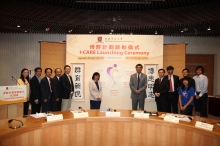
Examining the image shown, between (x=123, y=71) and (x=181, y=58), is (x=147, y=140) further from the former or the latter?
(x=181, y=58)

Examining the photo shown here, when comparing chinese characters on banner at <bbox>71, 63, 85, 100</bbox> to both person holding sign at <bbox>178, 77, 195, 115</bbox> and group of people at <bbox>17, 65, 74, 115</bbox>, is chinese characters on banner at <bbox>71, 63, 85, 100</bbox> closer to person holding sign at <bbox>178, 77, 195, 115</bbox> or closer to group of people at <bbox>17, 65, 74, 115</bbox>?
group of people at <bbox>17, 65, 74, 115</bbox>

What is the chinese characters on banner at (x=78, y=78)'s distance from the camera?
5523 mm

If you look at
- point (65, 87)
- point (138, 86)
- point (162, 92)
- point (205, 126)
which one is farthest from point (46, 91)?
point (205, 126)

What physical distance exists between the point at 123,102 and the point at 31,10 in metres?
3.80

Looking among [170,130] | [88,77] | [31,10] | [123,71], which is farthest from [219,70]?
[31,10]

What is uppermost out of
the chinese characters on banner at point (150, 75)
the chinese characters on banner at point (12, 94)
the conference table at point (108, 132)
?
the chinese characters on banner at point (150, 75)

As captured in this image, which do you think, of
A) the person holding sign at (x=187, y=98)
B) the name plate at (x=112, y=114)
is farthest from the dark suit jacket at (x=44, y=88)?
the person holding sign at (x=187, y=98)

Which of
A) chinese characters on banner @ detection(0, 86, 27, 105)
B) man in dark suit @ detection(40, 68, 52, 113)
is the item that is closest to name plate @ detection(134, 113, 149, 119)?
chinese characters on banner @ detection(0, 86, 27, 105)

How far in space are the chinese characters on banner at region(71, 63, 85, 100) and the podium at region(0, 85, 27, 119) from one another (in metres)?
1.77

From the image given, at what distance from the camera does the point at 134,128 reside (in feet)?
9.70

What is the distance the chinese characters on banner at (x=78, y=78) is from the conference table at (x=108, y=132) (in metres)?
2.36

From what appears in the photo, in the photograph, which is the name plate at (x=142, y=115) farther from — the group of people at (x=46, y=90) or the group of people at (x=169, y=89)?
the group of people at (x=46, y=90)

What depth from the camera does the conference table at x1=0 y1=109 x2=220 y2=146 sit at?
2436 mm

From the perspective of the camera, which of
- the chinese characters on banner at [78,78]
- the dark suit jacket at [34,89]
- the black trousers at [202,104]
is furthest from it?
the chinese characters on banner at [78,78]
